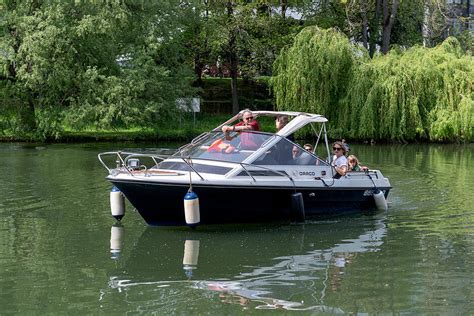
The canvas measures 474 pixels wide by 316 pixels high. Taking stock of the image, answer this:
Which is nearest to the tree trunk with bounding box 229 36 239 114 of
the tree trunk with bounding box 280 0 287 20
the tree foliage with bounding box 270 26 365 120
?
the tree trunk with bounding box 280 0 287 20

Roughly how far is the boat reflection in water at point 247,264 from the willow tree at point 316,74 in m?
24.5

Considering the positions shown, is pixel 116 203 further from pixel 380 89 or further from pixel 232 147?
pixel 380 89

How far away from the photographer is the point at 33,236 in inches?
653

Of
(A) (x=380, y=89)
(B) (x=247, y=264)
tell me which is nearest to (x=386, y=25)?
(A) (x=380, y=89)

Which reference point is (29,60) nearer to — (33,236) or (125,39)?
(125,39)

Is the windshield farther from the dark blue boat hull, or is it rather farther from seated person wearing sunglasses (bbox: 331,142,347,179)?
seated person wearing sunglasses (bbox: 331,142,347,179)

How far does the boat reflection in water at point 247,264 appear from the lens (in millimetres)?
12070

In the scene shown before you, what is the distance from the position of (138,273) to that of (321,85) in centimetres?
3039

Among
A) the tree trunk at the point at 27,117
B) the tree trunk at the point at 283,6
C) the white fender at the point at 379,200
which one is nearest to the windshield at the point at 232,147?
the white fender at the point at 379,200

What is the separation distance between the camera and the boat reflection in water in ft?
39.6

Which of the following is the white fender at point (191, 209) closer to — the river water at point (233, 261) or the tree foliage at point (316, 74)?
the river water at point (233, 261)

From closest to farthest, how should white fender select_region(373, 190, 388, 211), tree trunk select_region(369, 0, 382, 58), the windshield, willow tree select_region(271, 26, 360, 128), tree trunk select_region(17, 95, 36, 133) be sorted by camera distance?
the windshield
white fender select_region(373, 190, 388, 211)
willow tree select_region(271, 26, 360, 128)
tree trunk select_region(17, 95, 36, 133)
tree trunk select_region(369, 0, 382, 58)

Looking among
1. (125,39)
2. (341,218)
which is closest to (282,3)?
(125,39)

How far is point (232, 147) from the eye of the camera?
1758cm
